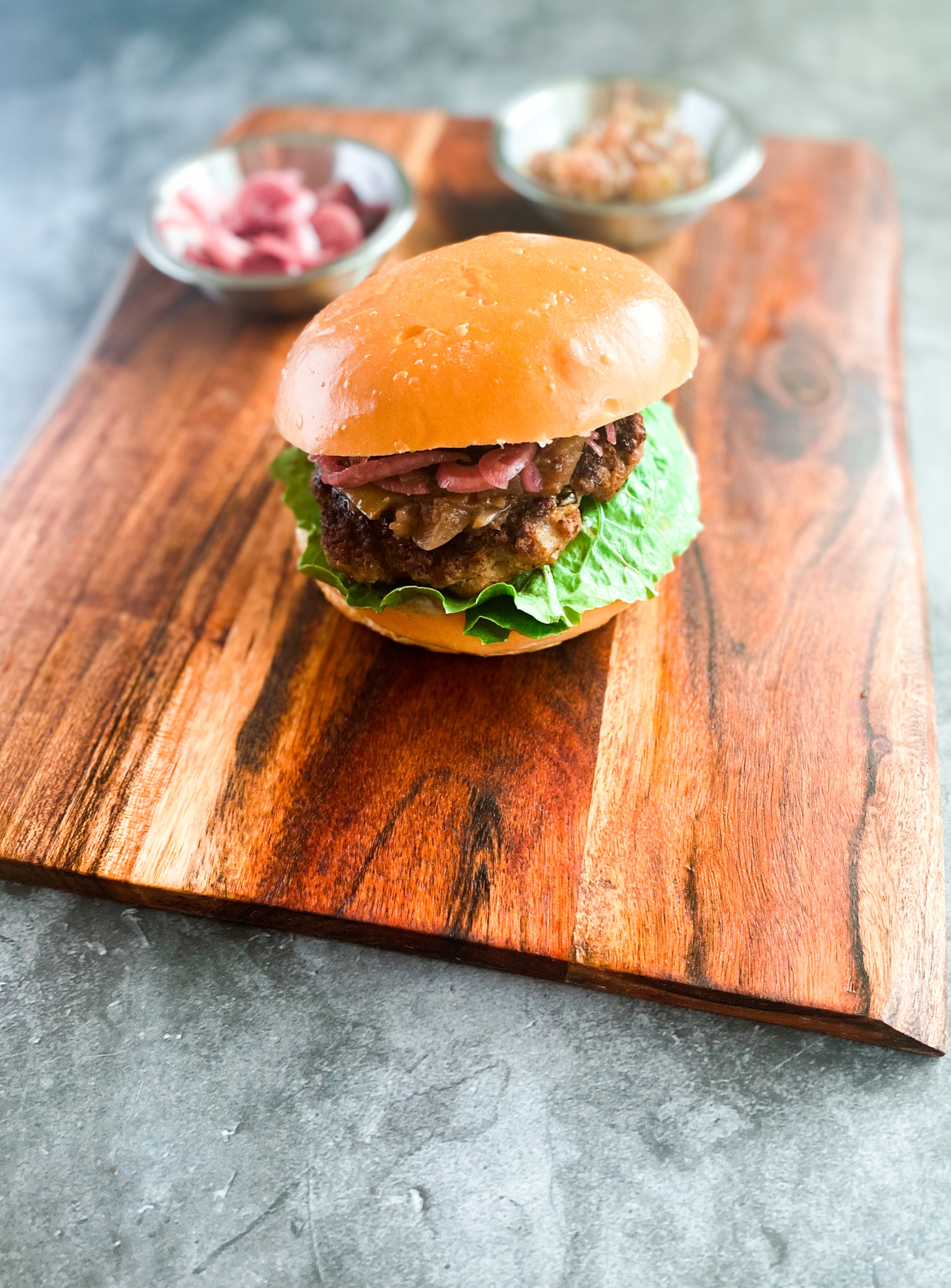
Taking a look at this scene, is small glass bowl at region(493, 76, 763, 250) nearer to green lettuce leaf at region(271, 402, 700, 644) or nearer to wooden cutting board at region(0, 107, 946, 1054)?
wooden cutting board at region(0, 107, 946, 1054)

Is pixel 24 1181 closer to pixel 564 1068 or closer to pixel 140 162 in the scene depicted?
pixel 564 1068

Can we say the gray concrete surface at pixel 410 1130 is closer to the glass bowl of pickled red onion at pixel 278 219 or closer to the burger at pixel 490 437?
the burger at pixel 490 437

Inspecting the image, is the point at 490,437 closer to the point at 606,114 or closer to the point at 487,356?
the point at 487,356

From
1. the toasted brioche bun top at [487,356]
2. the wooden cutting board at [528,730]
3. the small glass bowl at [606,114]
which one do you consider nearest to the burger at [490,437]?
the toasted brioche bun top at [487,356]

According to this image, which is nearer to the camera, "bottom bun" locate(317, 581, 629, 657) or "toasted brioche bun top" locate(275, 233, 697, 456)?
"toasted brioche bun top" locate(275, 233, 697, 456)

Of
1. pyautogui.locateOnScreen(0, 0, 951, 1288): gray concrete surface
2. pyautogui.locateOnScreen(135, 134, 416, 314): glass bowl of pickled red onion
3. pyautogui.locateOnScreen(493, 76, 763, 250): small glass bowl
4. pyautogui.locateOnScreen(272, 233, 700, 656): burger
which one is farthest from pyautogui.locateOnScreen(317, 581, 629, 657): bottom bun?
pyautogui.locateOnScreen(493, 76, 763, 250): small glass bowl

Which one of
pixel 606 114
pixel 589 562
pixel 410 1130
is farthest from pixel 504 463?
pixel 606 114
